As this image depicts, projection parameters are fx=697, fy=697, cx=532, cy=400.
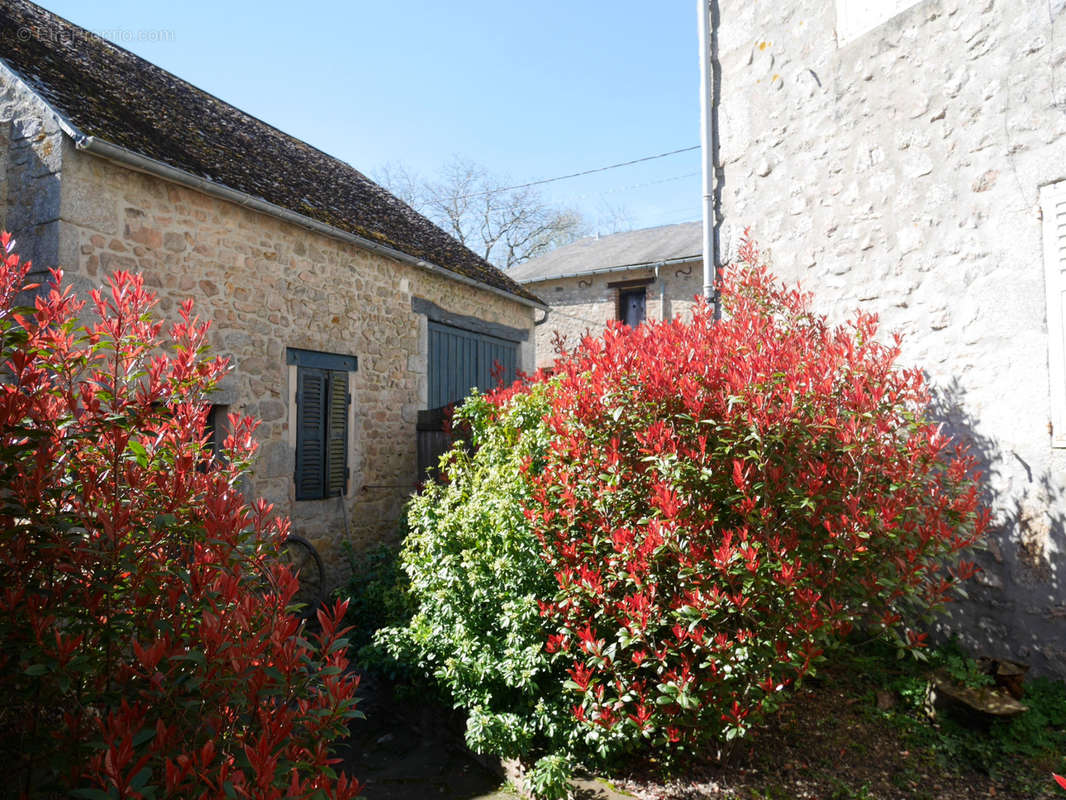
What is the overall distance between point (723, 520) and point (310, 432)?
15.5 ft

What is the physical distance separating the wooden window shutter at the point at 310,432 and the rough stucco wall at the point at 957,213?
14.8 ft

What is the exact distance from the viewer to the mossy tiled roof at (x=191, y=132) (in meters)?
5.72

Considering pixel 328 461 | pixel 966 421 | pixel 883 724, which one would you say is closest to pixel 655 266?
pixel 328 461

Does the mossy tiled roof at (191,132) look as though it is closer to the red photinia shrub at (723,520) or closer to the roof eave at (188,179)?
the roof eave at (188,179)

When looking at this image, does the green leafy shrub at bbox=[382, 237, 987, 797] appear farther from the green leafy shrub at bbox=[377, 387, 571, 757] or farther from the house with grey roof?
the house with grey roof

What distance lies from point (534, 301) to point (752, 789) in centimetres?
803

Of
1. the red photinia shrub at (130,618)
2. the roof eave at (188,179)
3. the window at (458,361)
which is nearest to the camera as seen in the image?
the red photinia shrub at (130,618)

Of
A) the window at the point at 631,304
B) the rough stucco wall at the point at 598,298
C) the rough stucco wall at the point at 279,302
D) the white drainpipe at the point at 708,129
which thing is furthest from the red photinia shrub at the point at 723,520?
the window at the point at 631,304

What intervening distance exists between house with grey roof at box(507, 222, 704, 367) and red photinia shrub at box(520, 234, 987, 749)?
11.4m

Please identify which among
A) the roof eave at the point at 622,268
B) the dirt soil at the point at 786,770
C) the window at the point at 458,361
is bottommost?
the dirt soil at the point at 786,770

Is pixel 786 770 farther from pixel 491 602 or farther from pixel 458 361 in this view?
pixel 458 361

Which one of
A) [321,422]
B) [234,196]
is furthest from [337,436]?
[234,196]

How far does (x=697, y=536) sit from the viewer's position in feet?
11.0

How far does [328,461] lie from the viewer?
7176mm
